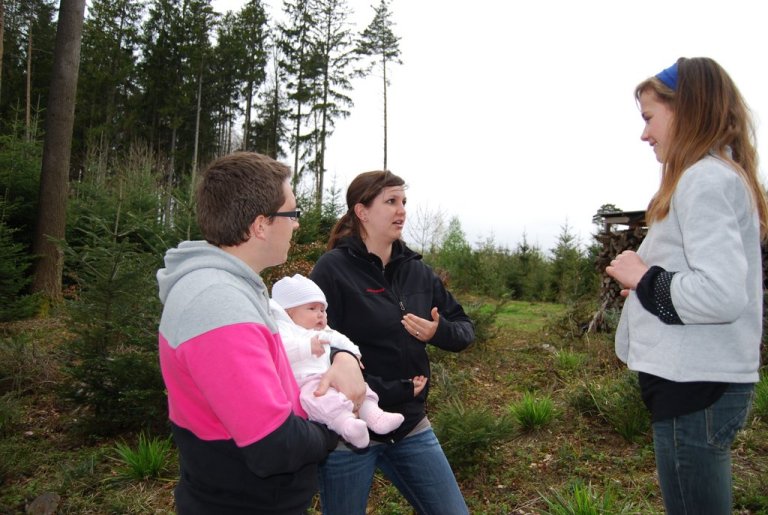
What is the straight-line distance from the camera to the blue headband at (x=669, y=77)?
181 cm

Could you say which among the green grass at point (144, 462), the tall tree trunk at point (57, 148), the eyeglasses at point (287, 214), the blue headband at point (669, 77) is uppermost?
the tall tree trunk at point (57, 148)

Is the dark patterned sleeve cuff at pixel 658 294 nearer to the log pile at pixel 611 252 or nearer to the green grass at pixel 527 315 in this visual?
the log pile at pixel 611 252

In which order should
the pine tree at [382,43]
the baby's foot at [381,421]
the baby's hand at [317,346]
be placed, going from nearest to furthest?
the baby's hand at [317,346], the baby's foot at [381,421], the pine tree at [382,43]

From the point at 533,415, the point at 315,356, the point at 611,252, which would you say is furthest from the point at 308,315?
the point at 611,252

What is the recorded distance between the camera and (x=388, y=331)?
96.4 inches

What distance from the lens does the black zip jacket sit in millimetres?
2381

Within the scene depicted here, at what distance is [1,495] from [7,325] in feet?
17.3

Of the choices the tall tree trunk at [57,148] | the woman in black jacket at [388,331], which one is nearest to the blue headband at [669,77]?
the woman in black jacket at [388,331]

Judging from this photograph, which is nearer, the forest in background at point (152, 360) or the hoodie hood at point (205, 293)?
the hoodie hood at point (205, 293)

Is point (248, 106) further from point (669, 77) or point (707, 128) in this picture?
point (707, 128)

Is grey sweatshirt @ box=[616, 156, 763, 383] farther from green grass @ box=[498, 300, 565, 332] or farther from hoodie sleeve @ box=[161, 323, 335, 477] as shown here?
green grass @ box=[498, 300, 565, 332]

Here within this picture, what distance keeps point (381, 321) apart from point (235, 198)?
108cm

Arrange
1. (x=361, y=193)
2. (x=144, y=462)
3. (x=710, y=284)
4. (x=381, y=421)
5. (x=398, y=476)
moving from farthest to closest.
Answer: (x=144, y=462), (x=361, y=193), (x=398, y=476), (x=381, y=421), (x=710, y=284)

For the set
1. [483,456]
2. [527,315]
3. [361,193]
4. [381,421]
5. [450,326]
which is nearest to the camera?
[381,421]
